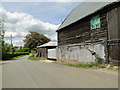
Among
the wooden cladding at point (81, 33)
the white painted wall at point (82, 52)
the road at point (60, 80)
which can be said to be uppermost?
the wooden cladding at point (81, 33)

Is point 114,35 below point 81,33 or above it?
below

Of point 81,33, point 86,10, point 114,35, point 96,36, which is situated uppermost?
point 86,10

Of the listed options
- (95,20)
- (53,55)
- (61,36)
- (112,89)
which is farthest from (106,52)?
(53,55)

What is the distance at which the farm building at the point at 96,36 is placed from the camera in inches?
320

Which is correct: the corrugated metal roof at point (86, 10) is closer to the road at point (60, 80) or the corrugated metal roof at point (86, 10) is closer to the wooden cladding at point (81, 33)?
the wooden cladding at point (81, 33)

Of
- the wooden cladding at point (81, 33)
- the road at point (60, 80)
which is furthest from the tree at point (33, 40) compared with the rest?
the road at point (60, 80)

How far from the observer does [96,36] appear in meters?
9.87

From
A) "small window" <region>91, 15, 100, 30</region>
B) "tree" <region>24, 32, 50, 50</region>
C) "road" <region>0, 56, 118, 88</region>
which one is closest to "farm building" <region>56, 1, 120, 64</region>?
"small window" <region>91, 15, 100, 30</region>

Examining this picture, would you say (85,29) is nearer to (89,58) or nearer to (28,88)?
(89,58)

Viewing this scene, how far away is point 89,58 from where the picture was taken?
10258 mm

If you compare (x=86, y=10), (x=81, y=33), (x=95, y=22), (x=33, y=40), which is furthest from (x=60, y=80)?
(x=33, y=40)

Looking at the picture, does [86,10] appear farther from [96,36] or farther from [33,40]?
[33,40]

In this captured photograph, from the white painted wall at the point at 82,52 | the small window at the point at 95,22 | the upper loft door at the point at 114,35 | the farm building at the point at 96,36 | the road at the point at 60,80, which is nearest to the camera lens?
the road at the point at 60,80

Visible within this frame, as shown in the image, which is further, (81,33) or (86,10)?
(86,10)
